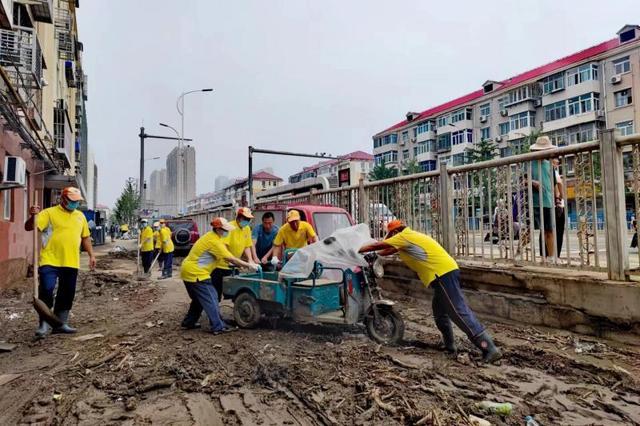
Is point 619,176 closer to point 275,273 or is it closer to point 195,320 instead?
point 275,273

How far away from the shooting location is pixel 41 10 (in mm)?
Result: 12438

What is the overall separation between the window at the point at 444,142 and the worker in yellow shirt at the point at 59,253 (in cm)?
4820

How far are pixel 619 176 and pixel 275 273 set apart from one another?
13.9 ft

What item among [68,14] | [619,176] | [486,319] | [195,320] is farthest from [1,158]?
[68,14]

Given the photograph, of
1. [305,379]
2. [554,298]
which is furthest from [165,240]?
[554,298]

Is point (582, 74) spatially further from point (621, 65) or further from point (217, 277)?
point (217, 277)

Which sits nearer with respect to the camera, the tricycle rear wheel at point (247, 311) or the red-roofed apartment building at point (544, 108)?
the tricycle rear wheel at point (247, 311)

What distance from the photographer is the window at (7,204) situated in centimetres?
914

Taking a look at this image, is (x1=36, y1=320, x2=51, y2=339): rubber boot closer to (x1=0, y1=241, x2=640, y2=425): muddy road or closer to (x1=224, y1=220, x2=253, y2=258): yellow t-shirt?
(x1=0, y1=241, x2=640, y2=425): muddy road

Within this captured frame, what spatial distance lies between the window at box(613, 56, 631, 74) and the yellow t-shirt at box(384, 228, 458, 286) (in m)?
36.5

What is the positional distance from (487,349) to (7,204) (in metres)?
10.6

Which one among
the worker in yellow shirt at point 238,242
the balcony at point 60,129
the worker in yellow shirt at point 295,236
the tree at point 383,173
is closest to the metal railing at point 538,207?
the worker in yellow shirt at point 295,236

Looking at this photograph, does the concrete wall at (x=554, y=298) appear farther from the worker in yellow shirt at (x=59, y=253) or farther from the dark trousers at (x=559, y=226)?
the worker in yellow shirt at (x=59, y=253)

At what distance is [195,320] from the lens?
574 centimetres
